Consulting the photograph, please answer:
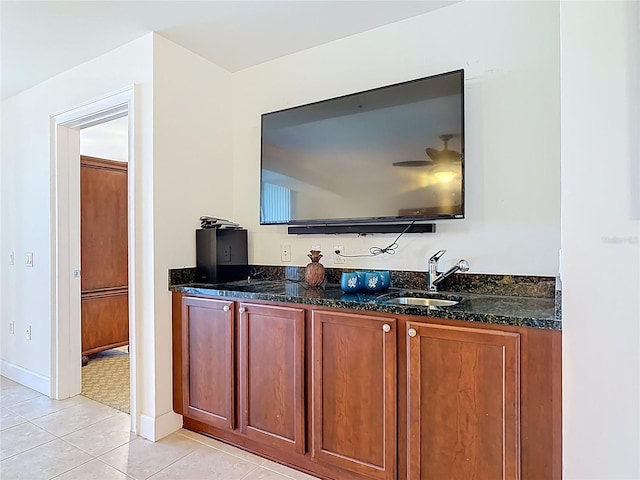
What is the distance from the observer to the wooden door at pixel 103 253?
139 inches

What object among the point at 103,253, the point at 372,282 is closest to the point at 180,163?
the point at 372,282

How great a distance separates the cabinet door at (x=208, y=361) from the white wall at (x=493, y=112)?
83 centimetres

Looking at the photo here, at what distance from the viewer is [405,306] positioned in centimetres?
155

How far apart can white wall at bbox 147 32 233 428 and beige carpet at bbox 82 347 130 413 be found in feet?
2.66

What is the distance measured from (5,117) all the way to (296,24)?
2881mm

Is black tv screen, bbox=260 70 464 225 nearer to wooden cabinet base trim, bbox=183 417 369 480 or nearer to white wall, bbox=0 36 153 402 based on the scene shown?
white wall, bbox=0 36 153 402

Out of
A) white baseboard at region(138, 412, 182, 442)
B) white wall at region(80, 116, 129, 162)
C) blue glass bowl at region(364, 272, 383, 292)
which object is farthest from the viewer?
white wall at region(80, 116, 129, 162)

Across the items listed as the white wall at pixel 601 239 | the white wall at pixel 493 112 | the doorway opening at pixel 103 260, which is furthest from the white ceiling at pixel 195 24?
the doorway opening at pixel 103 260

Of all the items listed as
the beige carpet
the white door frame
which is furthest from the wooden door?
the white door frame

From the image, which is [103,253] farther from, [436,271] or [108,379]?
[436,271]

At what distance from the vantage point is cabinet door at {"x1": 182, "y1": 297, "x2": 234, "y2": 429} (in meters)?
2.07

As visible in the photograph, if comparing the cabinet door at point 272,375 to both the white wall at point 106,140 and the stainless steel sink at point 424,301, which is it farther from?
the white wall at point 106,140

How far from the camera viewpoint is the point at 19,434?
7.45ft

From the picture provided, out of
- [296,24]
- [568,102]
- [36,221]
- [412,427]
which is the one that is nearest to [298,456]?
[412,427]
